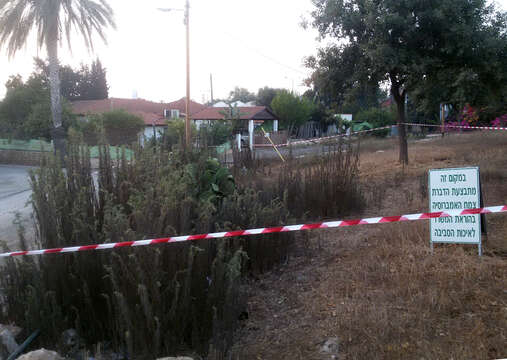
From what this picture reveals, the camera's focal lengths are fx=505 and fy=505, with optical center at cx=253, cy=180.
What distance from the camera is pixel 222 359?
3459 mm

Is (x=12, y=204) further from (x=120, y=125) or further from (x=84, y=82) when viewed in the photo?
(x=84, y=82)

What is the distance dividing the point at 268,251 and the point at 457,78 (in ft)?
24.4

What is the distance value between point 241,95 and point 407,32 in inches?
2791

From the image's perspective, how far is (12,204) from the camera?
1341 centimetres

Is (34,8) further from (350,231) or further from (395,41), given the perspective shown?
(350,231)

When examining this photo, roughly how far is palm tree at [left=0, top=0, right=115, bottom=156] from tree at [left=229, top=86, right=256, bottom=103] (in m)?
55.2

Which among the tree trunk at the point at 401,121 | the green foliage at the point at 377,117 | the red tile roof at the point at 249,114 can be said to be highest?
the red tile roof at the point at 249,114

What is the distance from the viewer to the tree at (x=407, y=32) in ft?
35.9

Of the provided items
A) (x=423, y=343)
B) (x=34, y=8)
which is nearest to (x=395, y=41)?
(x=423, y=343)

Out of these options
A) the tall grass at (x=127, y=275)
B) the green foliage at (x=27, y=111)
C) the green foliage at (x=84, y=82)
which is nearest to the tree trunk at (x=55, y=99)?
the green foliage at (x=27, y=111)

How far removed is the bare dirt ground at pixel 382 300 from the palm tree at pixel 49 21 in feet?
53.7

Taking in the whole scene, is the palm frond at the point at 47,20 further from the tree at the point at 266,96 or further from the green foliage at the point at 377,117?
the tree at the point at 266,96

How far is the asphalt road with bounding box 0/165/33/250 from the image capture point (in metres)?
8.84

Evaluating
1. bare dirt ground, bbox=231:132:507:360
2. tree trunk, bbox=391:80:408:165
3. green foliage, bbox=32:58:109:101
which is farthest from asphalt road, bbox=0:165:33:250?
green foliage, bbox=32:58:109:101
